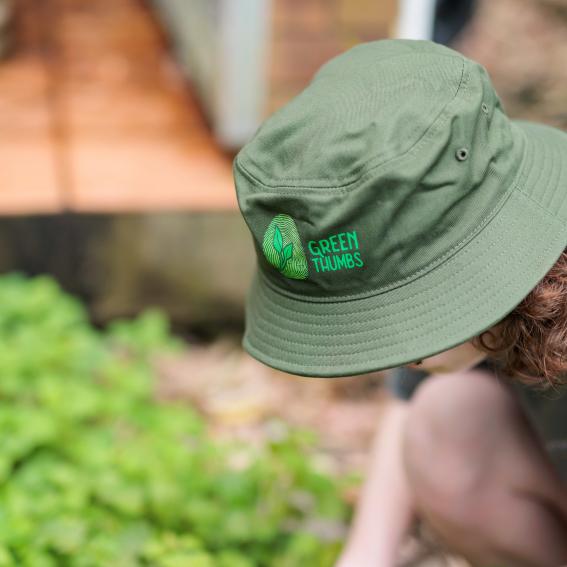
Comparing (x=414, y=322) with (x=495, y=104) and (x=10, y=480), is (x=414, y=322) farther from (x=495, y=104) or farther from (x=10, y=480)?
(x=10, y=480)

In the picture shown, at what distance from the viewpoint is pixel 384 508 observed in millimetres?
1915

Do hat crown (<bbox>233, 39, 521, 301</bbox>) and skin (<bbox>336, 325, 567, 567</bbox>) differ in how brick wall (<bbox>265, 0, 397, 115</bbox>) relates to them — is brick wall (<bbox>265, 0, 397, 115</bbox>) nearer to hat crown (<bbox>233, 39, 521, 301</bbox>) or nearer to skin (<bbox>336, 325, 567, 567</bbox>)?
skin (<bbox>336, 325, 567, 567</bbox>)

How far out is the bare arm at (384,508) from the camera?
1843 mm

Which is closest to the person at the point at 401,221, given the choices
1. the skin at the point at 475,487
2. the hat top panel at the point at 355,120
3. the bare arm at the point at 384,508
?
the hat top panel at the point at 355,120

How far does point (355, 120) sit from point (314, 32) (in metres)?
1.76

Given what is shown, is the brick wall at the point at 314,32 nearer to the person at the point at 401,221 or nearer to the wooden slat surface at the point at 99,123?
the wooden slat surface at the point at 99,123

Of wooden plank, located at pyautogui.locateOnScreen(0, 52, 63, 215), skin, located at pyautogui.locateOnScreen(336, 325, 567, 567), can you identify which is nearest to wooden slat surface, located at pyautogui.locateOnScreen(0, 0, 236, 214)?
wooden plank, located at pyautogui.locateOnScreen(0, 52, 63, 215)

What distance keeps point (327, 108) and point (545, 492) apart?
3.09ft

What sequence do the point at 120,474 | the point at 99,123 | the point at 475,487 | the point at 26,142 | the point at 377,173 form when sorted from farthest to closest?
1. the point at 99,123
2. the point at 26,142
3. the point at 120,474
4. the point at 475,487
5. the point at 377,173

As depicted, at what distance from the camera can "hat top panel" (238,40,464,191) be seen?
47.1 inches

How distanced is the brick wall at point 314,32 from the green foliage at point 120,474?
878mm

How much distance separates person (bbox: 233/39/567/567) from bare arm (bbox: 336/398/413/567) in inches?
24.0

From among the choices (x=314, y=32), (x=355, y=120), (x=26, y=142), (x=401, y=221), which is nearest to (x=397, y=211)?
(x=401, y=221)

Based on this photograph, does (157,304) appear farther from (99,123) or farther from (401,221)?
(401,221)
